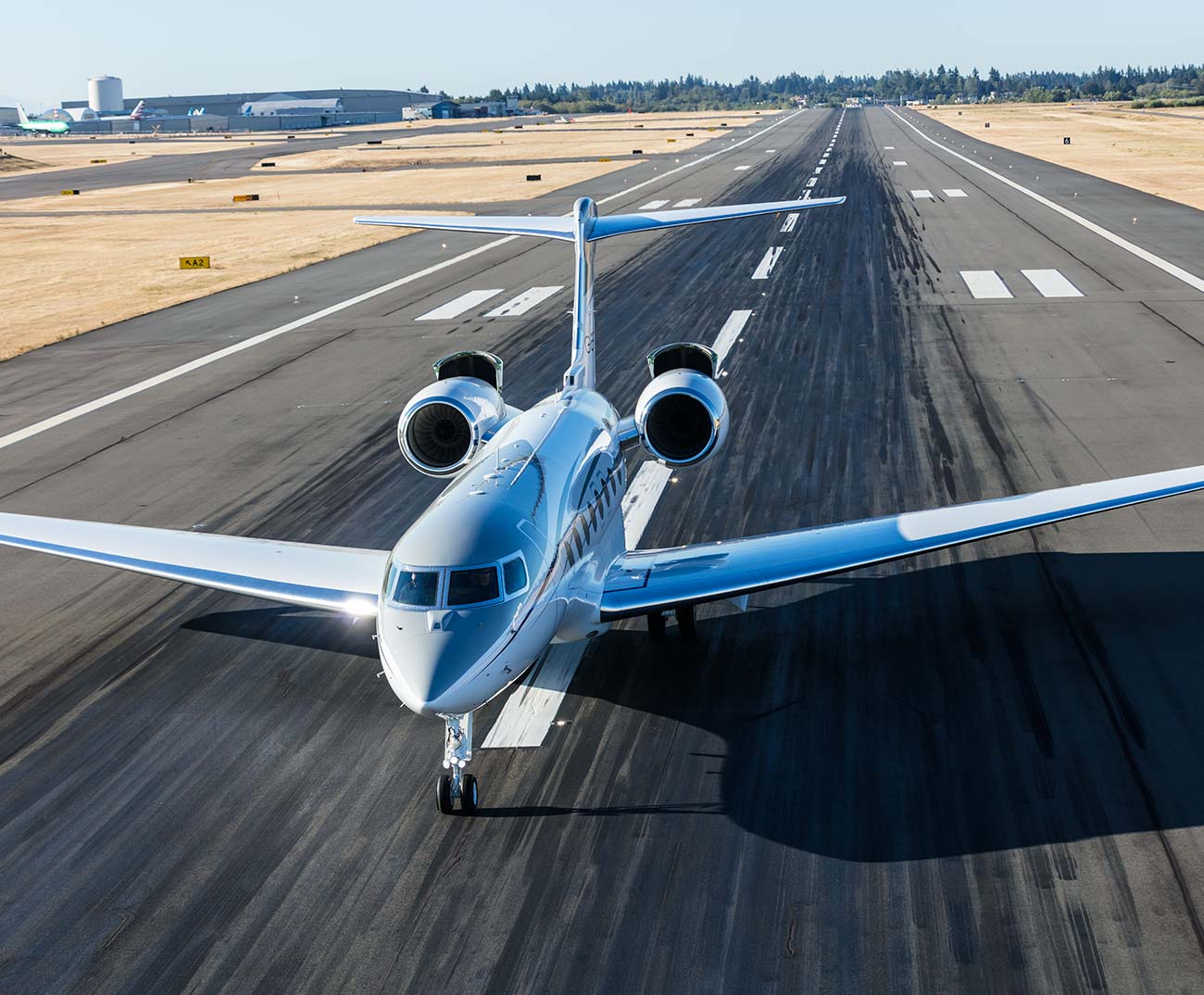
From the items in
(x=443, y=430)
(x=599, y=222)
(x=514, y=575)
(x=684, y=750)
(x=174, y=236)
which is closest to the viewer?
(x=514, y=575)

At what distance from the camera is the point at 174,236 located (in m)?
56.8

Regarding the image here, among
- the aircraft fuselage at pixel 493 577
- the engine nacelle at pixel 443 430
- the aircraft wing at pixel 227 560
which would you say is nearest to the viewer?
the aircraft fuselage at pixel 493 577

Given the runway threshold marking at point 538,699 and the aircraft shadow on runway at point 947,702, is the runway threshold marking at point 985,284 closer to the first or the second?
the aircraft shadow on runway at point 947,702

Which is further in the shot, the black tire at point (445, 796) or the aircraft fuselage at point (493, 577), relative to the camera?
the black tire at point (445, 796)

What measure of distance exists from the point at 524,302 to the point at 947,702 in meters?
27.9

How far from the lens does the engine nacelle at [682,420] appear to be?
45.0ft

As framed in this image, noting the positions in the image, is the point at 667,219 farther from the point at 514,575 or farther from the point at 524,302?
the point at 524,302

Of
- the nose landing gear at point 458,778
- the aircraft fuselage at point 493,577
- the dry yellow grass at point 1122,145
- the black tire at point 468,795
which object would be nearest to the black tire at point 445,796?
the nose landing gear at point 458,778

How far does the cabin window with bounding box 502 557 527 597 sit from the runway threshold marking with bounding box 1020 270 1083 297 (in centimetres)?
2853

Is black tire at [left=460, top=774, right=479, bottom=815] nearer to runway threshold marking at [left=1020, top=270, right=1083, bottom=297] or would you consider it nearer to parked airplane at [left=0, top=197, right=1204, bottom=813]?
parked airplane at [left=0, top=197, right=1204, bottom=813]

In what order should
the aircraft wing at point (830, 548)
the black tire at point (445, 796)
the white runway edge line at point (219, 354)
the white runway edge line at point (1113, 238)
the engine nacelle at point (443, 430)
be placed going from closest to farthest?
the black tire at point (445, 796)
the aircraft wing at point (830, 548)
the engine nacelle at point (443, 430)
the white runway edge line at point (219, 354)
the white runway edge line at point (1113, 238)

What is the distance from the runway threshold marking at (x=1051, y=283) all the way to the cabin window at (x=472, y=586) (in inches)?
1139

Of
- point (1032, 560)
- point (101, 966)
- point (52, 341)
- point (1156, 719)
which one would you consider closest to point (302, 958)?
point (101, 966)

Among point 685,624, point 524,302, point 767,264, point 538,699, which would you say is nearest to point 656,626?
point 685,624
